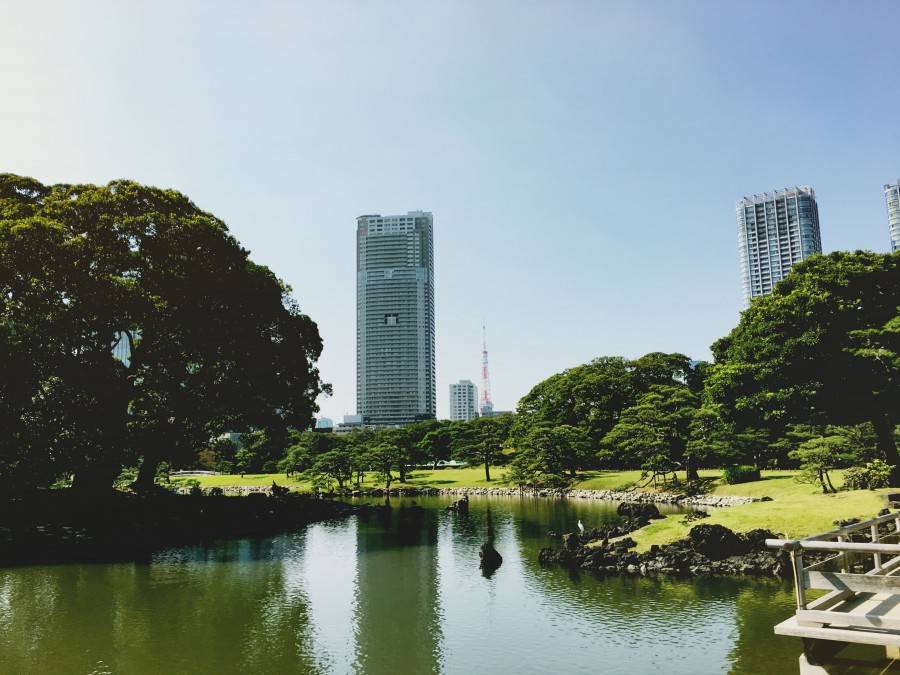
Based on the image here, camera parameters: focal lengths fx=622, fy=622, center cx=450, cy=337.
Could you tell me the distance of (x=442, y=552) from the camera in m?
30.1

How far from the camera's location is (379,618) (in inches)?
750

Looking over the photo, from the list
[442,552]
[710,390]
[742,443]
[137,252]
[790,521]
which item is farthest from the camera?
[742,443]

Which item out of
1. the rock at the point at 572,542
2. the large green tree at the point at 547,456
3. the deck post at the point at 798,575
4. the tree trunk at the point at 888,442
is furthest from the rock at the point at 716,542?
the large green tree at the point at 547,456

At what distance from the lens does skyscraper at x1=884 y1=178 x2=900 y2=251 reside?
184 m

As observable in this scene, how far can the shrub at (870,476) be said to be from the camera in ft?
102

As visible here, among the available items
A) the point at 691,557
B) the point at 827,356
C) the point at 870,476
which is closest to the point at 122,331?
the point at 691,557

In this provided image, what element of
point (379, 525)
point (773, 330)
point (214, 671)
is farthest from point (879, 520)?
point (379, 525)

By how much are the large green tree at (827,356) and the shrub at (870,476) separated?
0.59 metres

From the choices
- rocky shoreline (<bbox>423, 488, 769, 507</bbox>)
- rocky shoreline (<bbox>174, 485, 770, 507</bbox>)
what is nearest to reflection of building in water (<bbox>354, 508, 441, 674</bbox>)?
rocky shoreline (<bbox>174, 485, 770, 507</bbox>)

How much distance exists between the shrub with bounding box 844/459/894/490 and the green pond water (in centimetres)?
1483

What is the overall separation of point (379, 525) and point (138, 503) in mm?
15241

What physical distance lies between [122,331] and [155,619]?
23.1 meters

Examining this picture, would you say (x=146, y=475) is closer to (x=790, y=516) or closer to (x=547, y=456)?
(x=547, y=456)

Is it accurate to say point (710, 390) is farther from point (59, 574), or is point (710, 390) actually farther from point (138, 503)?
point (138, 503)
